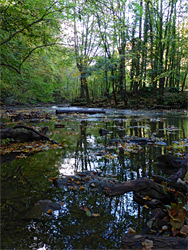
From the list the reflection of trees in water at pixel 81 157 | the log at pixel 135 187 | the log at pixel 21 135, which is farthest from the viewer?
the log at pixel 21 135

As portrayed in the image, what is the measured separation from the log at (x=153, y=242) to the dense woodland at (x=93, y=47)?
13.6 ft

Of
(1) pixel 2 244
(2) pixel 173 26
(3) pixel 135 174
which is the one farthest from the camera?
(2) pixel 173 26

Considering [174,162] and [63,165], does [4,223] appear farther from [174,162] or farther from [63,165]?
[174,162]

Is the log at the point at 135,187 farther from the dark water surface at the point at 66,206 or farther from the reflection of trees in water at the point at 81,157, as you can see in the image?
the reflection of trees in water at the point at 81,157

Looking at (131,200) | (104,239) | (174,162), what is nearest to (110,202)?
(131,200)

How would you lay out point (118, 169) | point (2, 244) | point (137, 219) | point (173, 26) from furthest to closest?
point (173, 26) → point (118, 169) → point (137, 219) → point (2, 244)

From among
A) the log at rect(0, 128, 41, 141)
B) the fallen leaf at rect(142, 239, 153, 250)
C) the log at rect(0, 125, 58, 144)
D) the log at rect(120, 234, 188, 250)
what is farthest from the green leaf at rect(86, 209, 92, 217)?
the log at rect(0, 128, 41, 141)

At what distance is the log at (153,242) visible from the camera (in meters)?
1.22

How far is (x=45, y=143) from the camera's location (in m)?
4.57

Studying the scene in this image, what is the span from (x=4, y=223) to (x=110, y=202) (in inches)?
41.2

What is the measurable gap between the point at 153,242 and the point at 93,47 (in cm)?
2988

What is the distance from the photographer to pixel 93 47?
2814cm

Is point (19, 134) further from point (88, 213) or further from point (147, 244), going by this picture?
point (147, 244)

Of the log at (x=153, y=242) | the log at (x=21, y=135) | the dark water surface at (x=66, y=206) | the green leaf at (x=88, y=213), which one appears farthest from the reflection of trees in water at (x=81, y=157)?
the log at (x=153, y=242)
